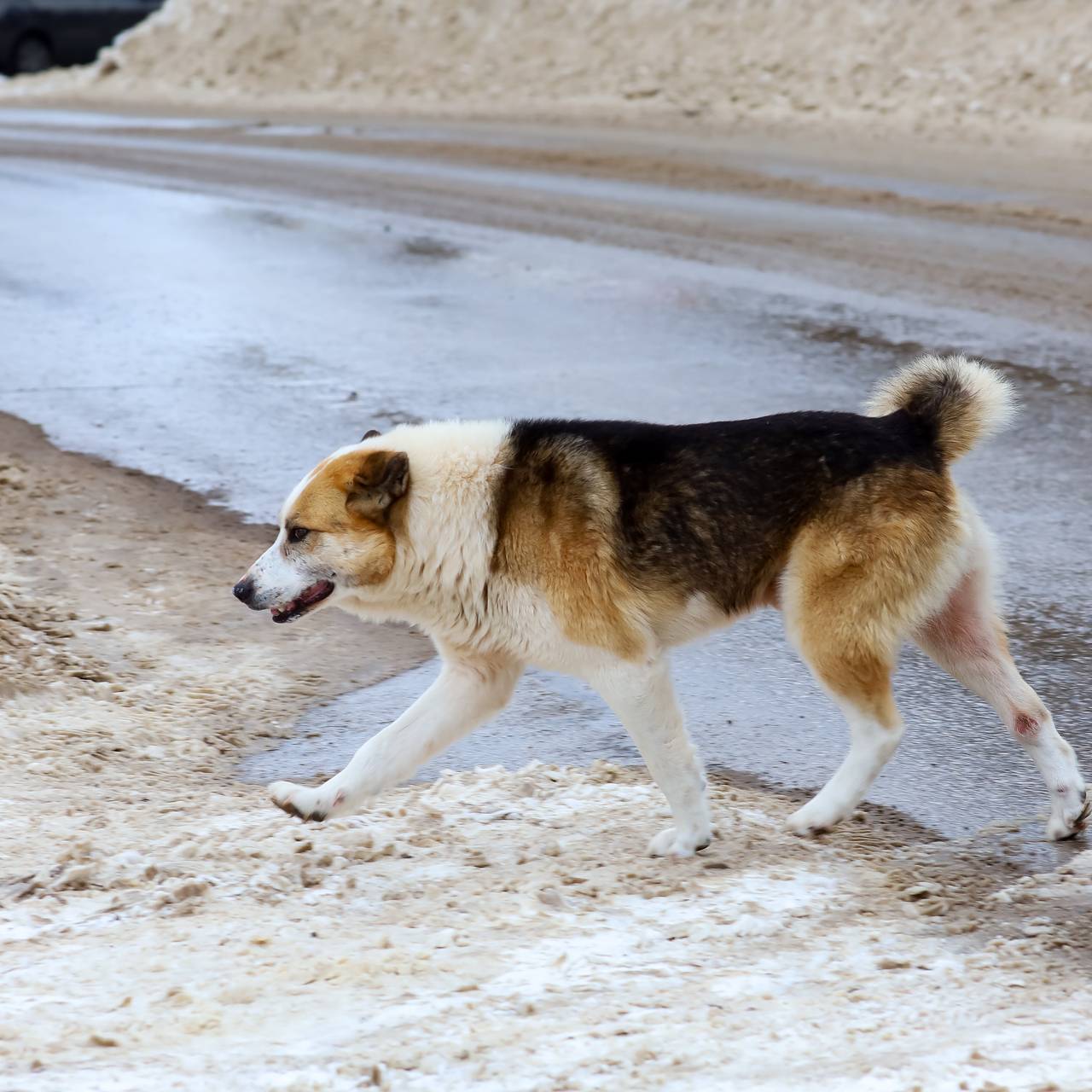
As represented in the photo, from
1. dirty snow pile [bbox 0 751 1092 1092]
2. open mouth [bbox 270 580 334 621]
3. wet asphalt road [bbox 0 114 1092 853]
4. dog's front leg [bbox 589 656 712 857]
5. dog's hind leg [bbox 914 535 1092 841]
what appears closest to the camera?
dirty snow pile [bbox 0 751 1092 1092]

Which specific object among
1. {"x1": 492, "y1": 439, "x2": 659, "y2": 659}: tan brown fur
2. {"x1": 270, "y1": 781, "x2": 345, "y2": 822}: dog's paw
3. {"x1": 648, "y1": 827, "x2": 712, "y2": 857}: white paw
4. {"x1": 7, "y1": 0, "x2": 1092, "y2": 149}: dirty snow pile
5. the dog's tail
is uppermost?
{"x1": 7, "y1": 0, "x2": 1092, "y2": 149}: dirty snow pile

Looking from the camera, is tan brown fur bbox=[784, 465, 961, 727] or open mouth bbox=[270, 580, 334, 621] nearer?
tan brown fur bbox=[784, 465, 961, 727]

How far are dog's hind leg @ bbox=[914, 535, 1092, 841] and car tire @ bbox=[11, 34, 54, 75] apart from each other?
33.8 meters

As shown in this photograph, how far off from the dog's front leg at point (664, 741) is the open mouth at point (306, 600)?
2.68 feet

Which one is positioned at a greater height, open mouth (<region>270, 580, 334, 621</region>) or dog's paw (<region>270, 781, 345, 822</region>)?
open mouth (<region>270, 580, 334, 621</region>)

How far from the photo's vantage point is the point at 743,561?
15.6 ft

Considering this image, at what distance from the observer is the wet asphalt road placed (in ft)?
18.8

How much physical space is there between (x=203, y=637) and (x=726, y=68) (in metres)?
21.4

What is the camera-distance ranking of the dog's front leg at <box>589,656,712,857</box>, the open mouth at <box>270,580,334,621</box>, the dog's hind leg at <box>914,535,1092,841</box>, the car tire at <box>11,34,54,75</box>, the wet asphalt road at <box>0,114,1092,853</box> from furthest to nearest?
the car tire at <box>11,34,54,75</box> < the wet asphalt road at <box>0,114,1092,853</box> < the open mouth at <box>270,580,334,621</box> < the dog's hind leg at <box>914,535,1092,841</box> < the dog's front leg at <box>589,656,712,857</box>

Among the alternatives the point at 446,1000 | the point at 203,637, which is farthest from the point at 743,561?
the point at 203,637

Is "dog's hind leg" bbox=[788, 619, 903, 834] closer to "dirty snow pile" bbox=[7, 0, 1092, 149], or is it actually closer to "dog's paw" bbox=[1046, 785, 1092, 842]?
"dog's paw" bbox=[1046, 785, 1092, 842]

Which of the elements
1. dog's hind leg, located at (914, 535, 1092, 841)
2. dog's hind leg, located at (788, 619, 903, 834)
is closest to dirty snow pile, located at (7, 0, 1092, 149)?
dog's hind leg, located at (914, 535, 1092, 841)

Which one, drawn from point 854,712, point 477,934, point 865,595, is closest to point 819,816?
point 854,712

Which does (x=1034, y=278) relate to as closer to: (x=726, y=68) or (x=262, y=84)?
(x=726, y=68)
